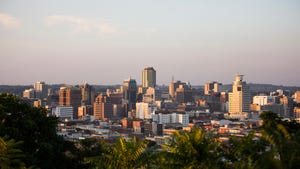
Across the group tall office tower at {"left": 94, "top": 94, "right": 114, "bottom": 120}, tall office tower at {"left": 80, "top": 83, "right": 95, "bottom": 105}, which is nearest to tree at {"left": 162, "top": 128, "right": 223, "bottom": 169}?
tall office tower at {"left": 94, "top": 94, "right": 114, "bottom": 120}

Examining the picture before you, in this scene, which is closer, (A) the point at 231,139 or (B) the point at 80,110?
(A) the point at 231,139

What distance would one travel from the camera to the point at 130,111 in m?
181

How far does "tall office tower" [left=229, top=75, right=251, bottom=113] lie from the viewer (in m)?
171

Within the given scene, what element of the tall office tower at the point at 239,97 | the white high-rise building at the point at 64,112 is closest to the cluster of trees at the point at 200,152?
the white high-rise building at the point at 64,112

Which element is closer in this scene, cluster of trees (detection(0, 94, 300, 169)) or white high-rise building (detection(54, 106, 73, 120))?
cluster of trees (detection(0, 94, 300, 169))

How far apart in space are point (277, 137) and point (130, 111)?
170 meters

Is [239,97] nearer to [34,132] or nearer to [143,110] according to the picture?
[143,110]

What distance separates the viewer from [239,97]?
558ft

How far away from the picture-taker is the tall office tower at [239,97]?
171 metres

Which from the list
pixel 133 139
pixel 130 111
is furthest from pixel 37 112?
pixel 130 111

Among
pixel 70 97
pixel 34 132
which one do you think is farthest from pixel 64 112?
pixel 34 132

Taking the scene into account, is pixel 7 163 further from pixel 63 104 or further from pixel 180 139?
pixel 63 104

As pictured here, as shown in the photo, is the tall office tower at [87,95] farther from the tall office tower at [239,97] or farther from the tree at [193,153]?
the tree at [193,153]

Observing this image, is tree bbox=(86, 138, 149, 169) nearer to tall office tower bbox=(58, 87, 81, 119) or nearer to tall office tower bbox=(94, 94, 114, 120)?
tall office tower bbox=(94, 94, 114, 120)
